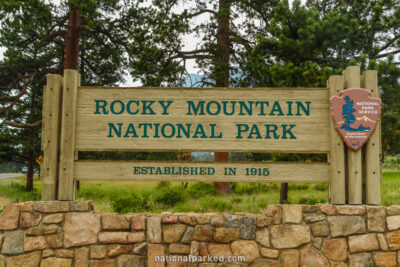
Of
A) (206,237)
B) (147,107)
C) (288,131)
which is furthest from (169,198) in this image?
(288,131)

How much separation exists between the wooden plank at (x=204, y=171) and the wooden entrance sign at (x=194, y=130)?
1cm

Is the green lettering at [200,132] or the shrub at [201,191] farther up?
the green lettering at [200,132]

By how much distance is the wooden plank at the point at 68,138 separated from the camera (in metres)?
4.44

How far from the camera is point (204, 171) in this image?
4.48 meters

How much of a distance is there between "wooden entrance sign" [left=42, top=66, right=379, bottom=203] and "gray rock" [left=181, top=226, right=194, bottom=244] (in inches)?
27.8

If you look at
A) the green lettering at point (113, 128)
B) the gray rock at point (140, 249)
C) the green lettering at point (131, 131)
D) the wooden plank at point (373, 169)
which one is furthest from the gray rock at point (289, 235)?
the green lettering at point (113, 128)

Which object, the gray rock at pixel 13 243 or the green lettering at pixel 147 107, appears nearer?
the gray rock at pixel 13 243

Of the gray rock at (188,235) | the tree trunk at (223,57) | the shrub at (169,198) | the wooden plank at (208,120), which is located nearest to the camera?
the gray rock at (188,235)

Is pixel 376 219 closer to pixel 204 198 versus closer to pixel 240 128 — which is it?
pixel 240 128

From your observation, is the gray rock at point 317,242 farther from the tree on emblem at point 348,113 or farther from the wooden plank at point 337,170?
the tree on emblem at point 348,113

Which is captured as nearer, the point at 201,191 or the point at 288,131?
the point at 288,131

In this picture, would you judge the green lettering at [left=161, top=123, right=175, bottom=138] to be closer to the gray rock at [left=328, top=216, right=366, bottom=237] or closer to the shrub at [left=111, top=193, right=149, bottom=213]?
the gray rock at [left=328, top=216, right=366, bottom=237]

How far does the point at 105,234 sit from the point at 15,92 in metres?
15.2

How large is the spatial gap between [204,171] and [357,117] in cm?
232
